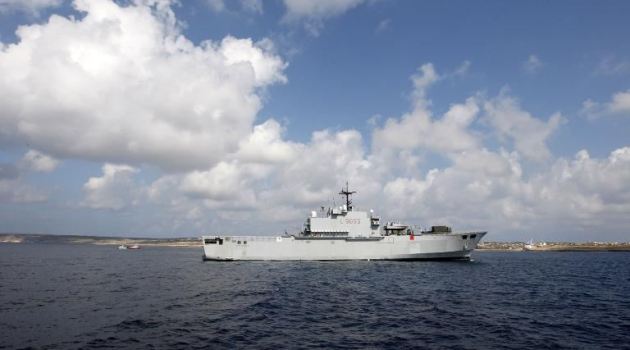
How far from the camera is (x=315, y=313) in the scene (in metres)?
23.7

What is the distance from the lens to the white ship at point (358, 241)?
2249 inches

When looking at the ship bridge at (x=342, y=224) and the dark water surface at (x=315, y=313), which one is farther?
the ship bridge at (x=342, y=224)

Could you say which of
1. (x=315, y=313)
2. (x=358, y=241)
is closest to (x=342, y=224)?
(x=358, y=241)

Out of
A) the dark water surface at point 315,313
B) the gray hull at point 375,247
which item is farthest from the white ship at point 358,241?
the dark water surface at point 315,313

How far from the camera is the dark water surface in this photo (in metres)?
17.7

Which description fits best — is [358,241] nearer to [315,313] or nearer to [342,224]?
[342,224]

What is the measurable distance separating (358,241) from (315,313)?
113 feet

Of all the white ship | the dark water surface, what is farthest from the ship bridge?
the dark water surface

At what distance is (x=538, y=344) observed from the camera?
17328mm

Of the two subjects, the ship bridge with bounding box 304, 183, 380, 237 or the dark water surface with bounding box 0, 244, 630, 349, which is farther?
the ship bridge with bounding box 304, 183, 380, 237

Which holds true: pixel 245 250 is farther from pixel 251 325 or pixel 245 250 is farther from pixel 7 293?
pixel 251 325

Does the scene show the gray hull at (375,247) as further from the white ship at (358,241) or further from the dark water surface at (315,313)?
the dark water surface at (315,313)

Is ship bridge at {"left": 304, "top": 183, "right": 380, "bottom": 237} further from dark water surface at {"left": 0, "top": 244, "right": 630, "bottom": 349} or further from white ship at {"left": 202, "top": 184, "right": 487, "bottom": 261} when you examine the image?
dark water surface at {"left": 0, "top": 244, "right": 630, "bottom": 349}

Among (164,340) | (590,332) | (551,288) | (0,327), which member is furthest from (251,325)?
(551,288)
